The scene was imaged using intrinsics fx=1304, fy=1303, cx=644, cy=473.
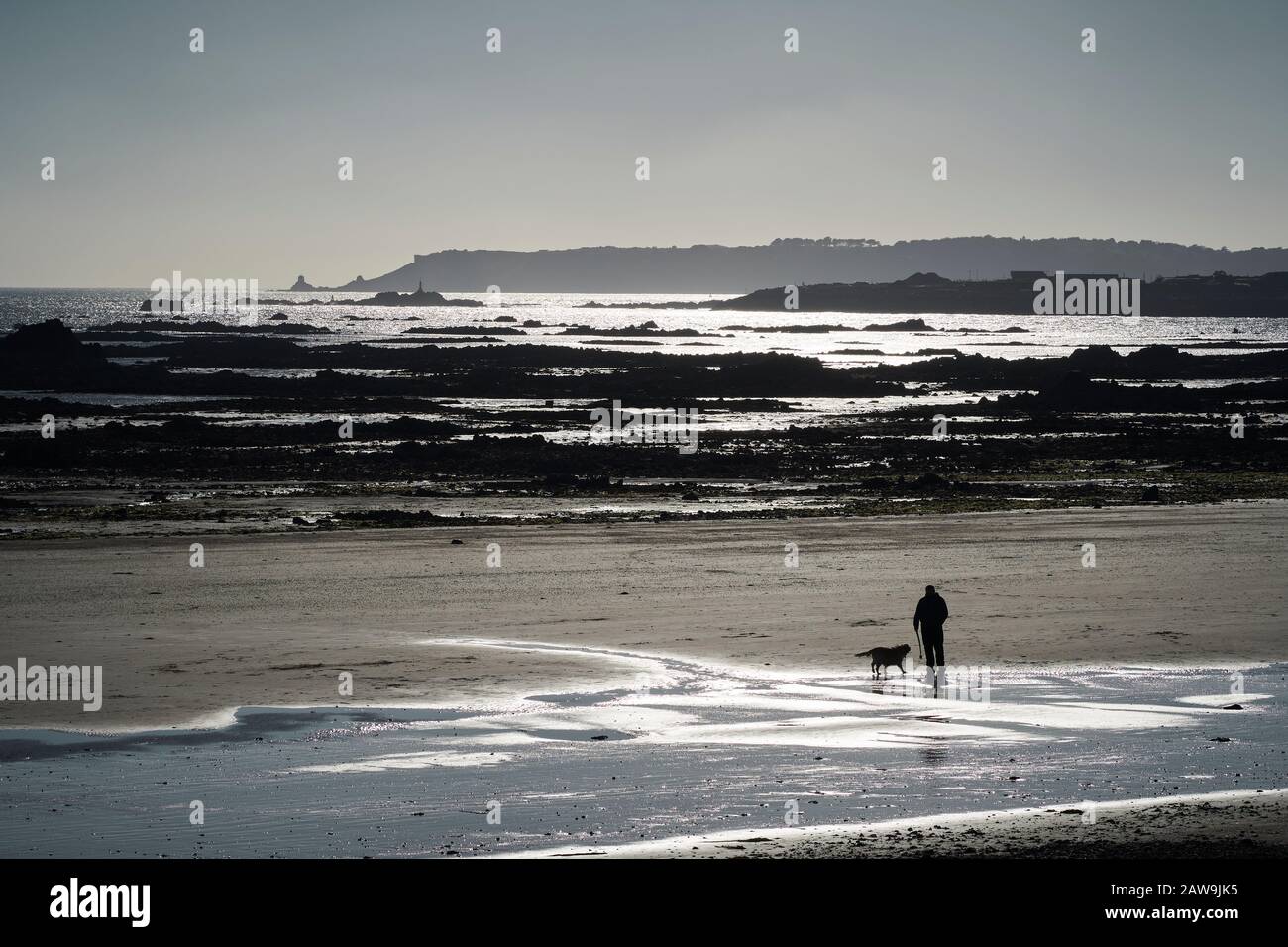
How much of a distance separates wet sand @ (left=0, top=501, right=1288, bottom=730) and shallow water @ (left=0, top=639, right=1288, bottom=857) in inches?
40.7

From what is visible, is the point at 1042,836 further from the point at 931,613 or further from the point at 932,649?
the point at 932,649

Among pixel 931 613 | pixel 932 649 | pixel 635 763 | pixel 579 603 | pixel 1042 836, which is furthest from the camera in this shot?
pixel 579 603

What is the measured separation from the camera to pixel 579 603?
21.4 meters

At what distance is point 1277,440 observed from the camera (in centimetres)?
4928

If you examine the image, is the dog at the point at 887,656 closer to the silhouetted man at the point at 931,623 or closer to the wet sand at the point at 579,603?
the silhouetted man at the point at 931,623

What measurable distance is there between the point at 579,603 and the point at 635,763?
29.8 feet

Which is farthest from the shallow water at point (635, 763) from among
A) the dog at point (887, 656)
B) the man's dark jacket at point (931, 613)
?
the man's dark jacket at point (931, 613)

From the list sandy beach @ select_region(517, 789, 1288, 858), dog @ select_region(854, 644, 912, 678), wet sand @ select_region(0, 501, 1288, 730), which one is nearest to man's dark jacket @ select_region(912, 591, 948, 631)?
dog @ select_region(854, 644, 912, 678)

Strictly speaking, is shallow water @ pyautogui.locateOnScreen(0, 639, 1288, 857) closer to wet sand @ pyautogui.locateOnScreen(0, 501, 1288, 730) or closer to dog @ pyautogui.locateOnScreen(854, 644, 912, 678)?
dog @ pyautogui.locateOnScreen(854, 644, 912, 678)

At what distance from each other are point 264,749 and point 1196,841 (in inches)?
333

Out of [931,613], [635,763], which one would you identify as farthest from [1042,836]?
[931,613]

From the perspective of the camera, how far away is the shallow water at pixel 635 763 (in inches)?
406

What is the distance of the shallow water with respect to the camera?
10.3 meters
